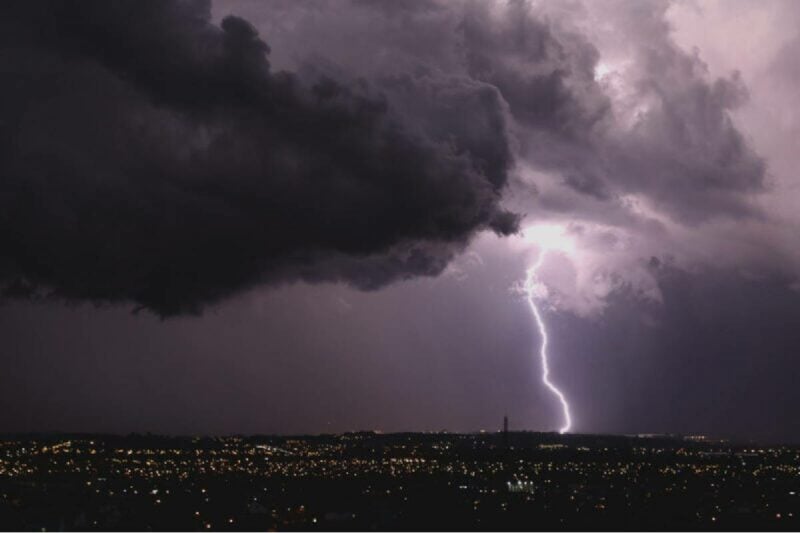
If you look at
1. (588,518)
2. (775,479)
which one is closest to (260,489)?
(588,518)

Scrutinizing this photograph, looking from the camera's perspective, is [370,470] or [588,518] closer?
[588,518]

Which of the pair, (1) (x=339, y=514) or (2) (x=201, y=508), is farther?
(2) (x=201, y=508)

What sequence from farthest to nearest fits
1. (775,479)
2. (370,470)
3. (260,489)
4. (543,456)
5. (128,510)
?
(543,456) → (370,470) → (775,479) → (260,489) → (128,510)

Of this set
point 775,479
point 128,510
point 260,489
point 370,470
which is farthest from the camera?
point 370,470

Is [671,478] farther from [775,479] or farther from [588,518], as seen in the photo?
Result: [588,518]

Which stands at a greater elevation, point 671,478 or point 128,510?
point 671,478

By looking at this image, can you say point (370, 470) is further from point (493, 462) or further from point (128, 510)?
point (128, 510)

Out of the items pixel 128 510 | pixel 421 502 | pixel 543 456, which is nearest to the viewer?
pixel 128 510

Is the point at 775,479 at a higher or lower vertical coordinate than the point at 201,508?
higher

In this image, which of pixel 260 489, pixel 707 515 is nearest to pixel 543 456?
pixel 260 489
